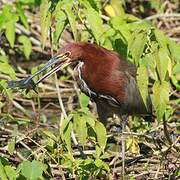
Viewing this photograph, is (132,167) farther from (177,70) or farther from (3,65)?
(3,65)

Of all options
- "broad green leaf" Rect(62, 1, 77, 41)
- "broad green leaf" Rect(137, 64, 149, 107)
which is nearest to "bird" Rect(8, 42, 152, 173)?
"broad green leaf" Rect(62, 1, 77, 41)

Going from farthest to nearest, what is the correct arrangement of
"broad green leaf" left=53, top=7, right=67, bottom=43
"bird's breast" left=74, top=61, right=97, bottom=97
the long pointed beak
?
"bird's breast" left=74, top=61, right=97, bottom=97
"broad green leaf" left=53, top=7, right=67, bottom=43
the long pointed beak

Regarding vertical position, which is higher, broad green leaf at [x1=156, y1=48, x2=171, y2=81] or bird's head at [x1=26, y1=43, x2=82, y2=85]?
broad green leaf at [x1=156, y1=48, x2=171, y2=81]

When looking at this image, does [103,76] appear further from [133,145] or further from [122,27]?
[133,145]

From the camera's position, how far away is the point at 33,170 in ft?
12.1

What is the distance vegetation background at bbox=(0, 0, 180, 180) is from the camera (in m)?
3.55

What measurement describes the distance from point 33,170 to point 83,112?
0.40 m

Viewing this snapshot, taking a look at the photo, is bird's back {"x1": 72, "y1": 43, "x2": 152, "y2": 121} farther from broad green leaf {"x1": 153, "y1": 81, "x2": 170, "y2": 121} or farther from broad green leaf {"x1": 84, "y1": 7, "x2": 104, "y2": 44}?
broad green leaf {"x1": 153, "y1": 81, "x2": 170, "y2": 121}

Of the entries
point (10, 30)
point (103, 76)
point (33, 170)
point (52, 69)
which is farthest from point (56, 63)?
point (10, 30)

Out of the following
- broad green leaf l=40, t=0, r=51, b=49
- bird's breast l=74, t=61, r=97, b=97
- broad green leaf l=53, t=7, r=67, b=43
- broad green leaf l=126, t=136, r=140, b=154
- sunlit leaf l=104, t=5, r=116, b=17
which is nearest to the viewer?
broad green leaf l=40, t=0, r=51, b=49

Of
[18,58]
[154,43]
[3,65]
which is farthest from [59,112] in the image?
[154,43]

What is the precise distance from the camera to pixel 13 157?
4.70 m

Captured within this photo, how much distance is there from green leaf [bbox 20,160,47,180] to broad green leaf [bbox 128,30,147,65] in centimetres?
81

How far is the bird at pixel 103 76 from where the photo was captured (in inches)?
160
